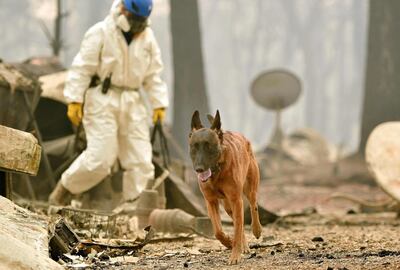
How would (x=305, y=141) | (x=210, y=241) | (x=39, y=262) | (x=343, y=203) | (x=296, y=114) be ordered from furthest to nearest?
1. (x=296, y=114)
2. (x=305, y=141)
3. (x=343, y=203)
4. (x=210, y=241)
5. (x=39, y=262)

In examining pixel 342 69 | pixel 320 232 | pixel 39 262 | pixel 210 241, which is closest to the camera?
pixel 39 262

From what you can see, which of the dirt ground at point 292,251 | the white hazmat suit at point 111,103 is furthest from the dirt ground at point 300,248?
the white hazmat suit at point 111,103

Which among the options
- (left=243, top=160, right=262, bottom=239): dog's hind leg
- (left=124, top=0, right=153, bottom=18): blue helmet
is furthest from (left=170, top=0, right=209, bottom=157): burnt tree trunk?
(left=243, top=160, right=262, bottom=239): dog's hind leg

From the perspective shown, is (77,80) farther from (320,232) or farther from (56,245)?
(56,245)

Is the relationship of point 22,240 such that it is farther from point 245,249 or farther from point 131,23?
point 131,23

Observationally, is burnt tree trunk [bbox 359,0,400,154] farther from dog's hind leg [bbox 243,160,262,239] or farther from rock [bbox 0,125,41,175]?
rock [bbox 0,125,41,175]

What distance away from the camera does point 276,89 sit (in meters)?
18.6

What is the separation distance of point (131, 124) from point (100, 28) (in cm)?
97

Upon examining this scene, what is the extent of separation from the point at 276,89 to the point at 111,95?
10.4 meters

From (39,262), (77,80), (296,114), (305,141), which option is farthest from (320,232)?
(296,114)

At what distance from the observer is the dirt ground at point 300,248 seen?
199 inches

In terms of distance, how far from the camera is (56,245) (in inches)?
209

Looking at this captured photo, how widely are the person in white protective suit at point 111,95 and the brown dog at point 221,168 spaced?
114 inches

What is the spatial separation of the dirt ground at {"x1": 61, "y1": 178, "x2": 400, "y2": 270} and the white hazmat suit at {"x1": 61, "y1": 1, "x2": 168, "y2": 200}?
1166mm
